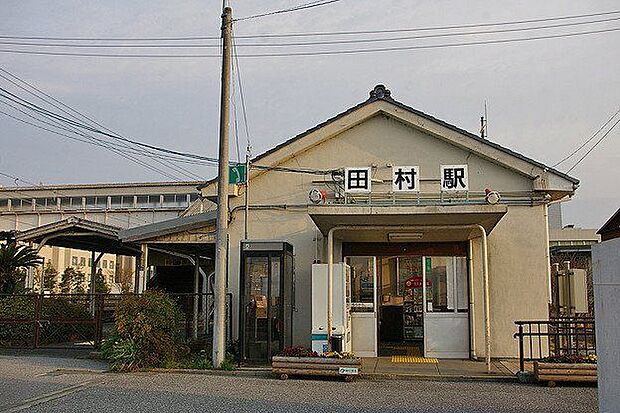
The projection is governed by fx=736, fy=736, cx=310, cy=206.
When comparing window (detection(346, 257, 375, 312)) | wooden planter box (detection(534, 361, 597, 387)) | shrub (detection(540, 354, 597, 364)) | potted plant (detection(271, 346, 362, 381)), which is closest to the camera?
wooden planter box (detection(534, 361, 597, 387))

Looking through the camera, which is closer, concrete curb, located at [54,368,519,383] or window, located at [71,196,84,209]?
concrete curb, located at [54,368,519,383]

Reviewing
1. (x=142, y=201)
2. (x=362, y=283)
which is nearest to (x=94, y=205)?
(x=142, y=201)

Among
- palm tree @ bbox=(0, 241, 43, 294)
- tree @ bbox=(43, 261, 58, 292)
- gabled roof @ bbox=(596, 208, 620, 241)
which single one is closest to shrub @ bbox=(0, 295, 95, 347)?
palm tree @ bbox=(0, 241, 43, 294)

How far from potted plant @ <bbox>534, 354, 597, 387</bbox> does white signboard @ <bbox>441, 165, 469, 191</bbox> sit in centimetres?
394

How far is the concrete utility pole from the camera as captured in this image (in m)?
15.4

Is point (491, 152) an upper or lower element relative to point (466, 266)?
upper

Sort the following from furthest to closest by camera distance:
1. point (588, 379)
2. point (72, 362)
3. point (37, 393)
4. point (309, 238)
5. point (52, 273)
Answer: point (52, 273)
point (309, 238)
point (72, 362)
point (588, 379)
point (37, 393)

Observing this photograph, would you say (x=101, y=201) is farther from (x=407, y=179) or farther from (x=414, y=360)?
(x=407, y=179)

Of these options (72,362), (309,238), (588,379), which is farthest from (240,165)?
(588,379)

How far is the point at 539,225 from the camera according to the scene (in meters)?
17.1

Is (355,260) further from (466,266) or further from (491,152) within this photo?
(491,152)

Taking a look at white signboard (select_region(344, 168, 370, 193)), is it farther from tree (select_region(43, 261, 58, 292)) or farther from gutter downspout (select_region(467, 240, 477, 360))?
tree (select_region(43, 261, 58, 292))

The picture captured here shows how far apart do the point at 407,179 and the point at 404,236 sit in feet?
6.11

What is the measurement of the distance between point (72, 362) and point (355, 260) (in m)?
6.96
